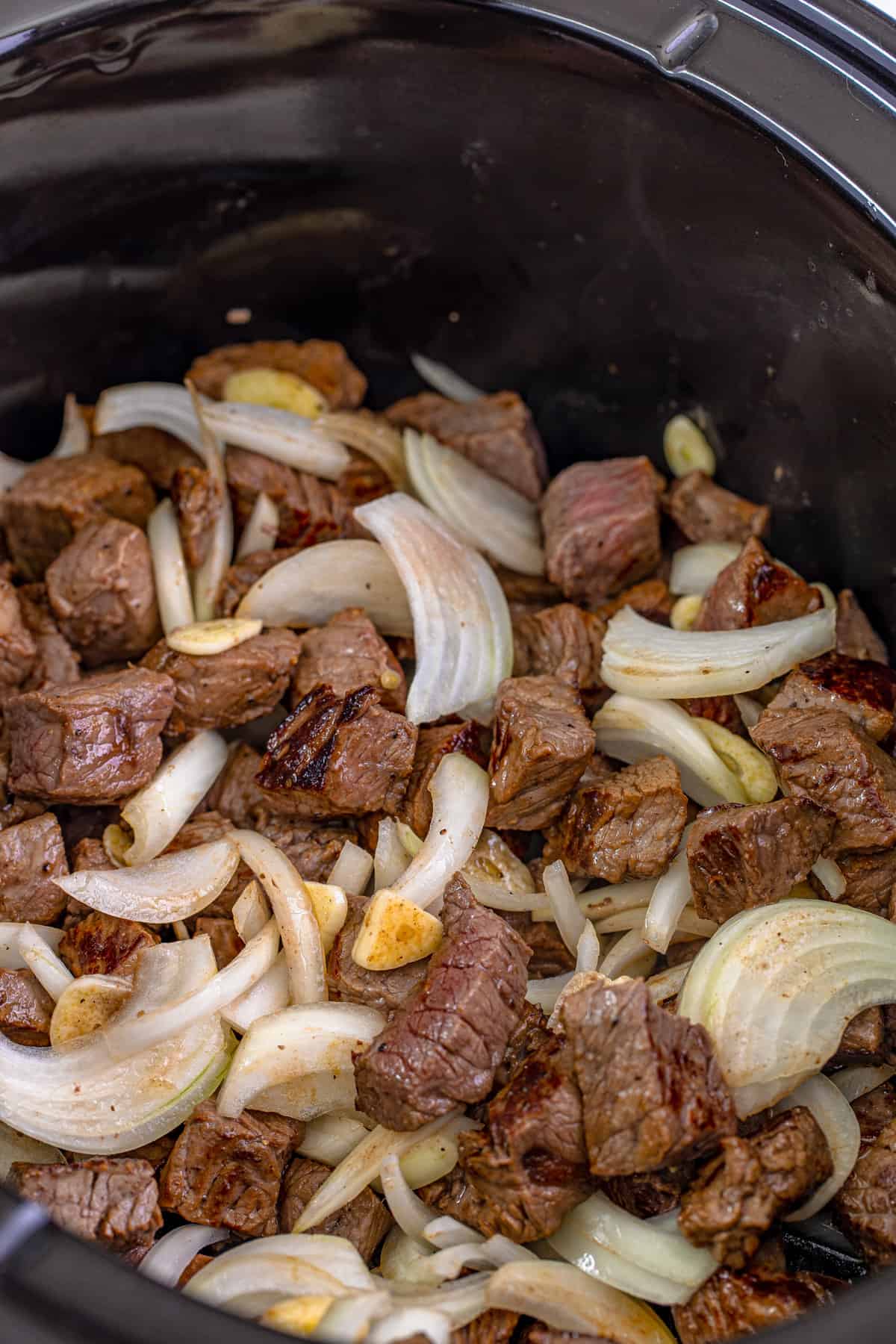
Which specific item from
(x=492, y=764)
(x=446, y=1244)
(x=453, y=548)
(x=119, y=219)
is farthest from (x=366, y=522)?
(x=446, y=1244)

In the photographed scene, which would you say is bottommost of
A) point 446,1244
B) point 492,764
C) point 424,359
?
point 446,1244

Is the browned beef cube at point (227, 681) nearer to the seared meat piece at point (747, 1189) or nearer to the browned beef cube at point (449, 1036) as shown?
the browned beef cube at point (449, 1036)

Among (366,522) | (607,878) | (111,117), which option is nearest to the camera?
(607,878)

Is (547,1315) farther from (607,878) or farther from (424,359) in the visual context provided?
(424,359)

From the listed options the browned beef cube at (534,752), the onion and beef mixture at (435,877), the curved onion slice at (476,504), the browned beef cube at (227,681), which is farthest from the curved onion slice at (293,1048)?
the curved onion slice at (476,504)

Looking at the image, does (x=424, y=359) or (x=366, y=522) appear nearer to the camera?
(x=366, y=522)

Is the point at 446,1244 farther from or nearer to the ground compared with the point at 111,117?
nearer to the ground
